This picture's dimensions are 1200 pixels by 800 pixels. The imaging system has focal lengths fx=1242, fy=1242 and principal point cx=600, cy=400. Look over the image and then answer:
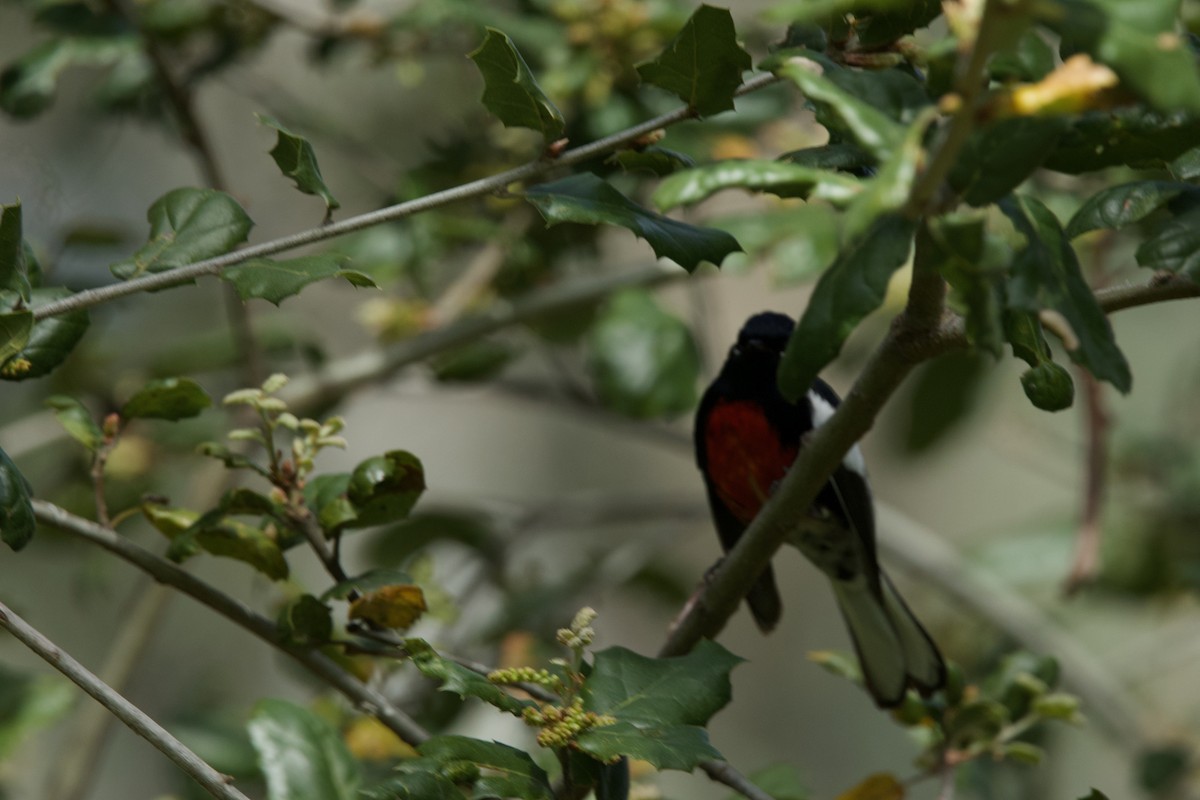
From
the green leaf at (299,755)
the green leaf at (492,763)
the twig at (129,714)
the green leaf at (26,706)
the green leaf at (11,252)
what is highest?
the green leaf at (11,252)

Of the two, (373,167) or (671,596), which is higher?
(373,167)

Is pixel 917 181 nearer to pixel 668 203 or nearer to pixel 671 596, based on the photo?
pixel 668 203

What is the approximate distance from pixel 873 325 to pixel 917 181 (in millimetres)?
2891

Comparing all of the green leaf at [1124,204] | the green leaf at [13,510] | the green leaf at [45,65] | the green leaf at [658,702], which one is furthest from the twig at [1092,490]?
the green leaf at [13,510]

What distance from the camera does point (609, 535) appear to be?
5.82 metres

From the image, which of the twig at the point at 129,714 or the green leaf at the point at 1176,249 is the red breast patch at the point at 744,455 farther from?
the twig at the point at 129,714

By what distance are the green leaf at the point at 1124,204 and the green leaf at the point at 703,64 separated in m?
0.38

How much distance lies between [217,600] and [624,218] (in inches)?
25.9

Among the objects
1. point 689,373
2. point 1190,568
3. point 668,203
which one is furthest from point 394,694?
point 668,203

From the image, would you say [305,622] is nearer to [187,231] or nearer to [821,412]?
[187,231]

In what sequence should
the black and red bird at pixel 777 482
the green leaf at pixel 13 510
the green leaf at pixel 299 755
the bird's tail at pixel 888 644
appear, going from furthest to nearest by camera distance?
1. the black and red bird at pixel 777 482
2. the bird's tail at pixel 888 644
3. the green leaf at pixel 299 755
4. the green leaf at pixel 13 510

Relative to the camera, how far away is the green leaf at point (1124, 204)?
126 cm

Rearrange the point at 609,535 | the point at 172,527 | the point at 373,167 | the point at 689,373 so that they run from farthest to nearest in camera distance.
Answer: the point at 609,535
the point at 373,167
the point at 689,373
the point at 172,527

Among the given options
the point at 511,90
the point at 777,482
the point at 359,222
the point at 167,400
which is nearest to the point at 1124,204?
the point at 511,90
